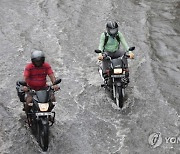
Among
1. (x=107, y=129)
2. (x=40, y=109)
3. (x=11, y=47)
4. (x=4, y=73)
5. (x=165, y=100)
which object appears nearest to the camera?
(x=40, y=109)

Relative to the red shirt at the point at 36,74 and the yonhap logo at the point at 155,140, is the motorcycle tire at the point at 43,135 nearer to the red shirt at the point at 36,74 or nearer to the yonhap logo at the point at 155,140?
the red shirt at the point at 36,74

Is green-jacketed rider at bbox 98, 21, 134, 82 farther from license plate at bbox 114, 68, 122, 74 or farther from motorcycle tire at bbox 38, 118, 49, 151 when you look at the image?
motorcycle tire at bbox 38, 118, 49, 151

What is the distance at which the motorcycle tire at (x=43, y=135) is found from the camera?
8145 millimetres

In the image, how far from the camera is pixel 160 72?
12.1m

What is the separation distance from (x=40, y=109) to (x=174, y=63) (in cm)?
601

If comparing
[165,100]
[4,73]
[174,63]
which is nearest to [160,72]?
[174,63]

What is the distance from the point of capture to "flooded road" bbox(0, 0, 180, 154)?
9004mm

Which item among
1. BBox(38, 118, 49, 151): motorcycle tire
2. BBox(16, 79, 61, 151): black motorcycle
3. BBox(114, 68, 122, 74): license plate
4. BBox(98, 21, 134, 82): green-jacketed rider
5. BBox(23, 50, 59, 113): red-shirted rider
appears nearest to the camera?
BBox(16, 79, 61, 151): black motorcycle

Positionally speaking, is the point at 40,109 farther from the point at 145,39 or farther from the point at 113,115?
the point at 145,39

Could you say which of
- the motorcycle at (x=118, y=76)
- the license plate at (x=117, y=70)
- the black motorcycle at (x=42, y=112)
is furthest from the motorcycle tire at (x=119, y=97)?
the black motorcycle at (x=42, y=112)

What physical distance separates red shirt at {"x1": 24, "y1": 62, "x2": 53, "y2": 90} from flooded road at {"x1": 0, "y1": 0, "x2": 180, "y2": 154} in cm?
126

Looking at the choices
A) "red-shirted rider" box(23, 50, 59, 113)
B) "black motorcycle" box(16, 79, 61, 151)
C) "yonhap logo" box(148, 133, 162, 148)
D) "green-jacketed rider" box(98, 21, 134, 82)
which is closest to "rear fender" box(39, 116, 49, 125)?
"black motorcycle" box(16, 79, 61, 151)

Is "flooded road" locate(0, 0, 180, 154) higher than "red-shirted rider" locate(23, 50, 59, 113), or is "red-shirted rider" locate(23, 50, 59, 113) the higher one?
"red-shirted rider" locate(23, 50, 59, 113)

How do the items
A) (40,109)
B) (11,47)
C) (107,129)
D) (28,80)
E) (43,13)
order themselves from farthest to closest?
(43,13) < (11,47) < (107,129) < (28,80) < (40,109)
